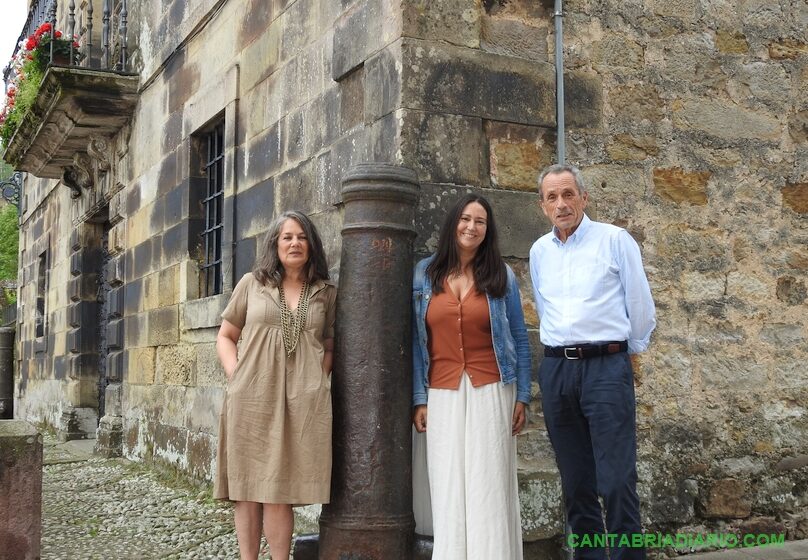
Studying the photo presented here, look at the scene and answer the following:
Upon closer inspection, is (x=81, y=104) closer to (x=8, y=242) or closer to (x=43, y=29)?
(x=43, y=29)

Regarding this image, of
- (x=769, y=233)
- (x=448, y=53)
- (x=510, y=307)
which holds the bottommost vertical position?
(x=510, y=307)

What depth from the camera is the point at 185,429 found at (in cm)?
709

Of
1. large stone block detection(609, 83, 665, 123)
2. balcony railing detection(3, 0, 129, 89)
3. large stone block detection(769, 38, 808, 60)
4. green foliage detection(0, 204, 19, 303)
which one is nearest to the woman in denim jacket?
large stone block detection(609, 83, 665, 123)

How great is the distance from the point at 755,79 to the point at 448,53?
1.88 meters

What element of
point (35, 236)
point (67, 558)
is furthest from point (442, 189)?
point (35, 236)

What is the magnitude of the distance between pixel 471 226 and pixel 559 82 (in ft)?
4.04

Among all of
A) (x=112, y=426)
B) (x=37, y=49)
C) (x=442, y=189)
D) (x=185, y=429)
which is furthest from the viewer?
(x=37, y=49)

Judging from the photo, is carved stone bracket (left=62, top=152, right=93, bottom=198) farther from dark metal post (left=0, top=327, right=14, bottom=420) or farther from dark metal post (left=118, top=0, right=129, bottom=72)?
dark metal post (left=0, top=327, right=14, bottom=420)

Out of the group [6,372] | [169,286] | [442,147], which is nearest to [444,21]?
[442,147]

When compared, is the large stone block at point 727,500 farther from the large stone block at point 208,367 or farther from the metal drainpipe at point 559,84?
the large stone block at point 208,367

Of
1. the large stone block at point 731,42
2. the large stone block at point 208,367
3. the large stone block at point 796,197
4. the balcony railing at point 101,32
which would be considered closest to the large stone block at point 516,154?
the large stone block at point 731,42

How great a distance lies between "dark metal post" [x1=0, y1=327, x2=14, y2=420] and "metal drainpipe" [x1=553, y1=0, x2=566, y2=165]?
46.7 feet

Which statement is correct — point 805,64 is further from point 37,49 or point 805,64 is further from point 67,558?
point 37,49

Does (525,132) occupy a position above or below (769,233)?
above
